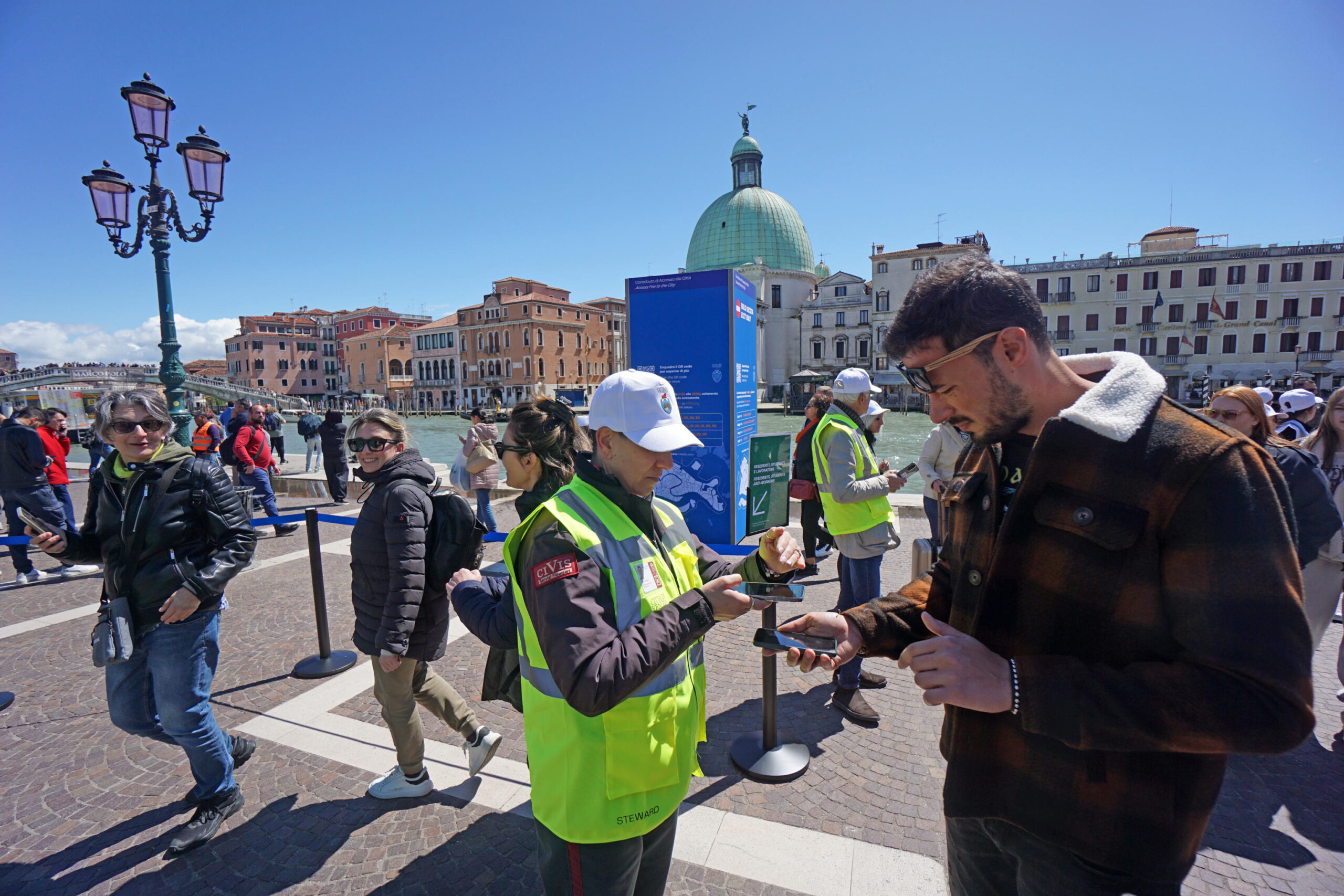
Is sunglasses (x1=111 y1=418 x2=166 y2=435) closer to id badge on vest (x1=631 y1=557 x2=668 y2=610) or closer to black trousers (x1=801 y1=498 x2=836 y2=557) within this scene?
id badge on vest (x1=631 y1=557 x2=668 y2=610)

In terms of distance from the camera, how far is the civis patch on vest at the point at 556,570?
1.61m

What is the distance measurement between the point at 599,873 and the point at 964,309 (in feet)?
5.96

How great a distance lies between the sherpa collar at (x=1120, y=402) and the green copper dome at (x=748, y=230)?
6642cm

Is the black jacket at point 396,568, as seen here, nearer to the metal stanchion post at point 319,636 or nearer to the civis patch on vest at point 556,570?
the civis patch on vest at point 556,570

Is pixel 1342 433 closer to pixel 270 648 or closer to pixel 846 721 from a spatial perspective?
pixel 846 721

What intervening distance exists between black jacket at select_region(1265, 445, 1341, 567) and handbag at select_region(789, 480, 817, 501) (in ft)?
12.7

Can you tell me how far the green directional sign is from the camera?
695 cm

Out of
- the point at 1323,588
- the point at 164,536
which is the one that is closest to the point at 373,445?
the point at 164,536

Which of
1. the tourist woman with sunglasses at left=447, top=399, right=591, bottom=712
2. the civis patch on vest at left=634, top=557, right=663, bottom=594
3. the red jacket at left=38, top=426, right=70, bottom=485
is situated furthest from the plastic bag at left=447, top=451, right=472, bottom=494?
the red jacket at left=38, top=426, right=70, bottom=485

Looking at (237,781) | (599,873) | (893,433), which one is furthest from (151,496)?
(893,433)

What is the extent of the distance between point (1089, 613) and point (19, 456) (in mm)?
10060

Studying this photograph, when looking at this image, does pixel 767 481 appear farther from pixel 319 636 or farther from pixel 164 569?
pixel 164 569

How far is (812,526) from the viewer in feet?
23.4

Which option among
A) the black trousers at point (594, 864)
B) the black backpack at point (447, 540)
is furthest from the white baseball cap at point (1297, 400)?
the black backpack at point (447, 540)
